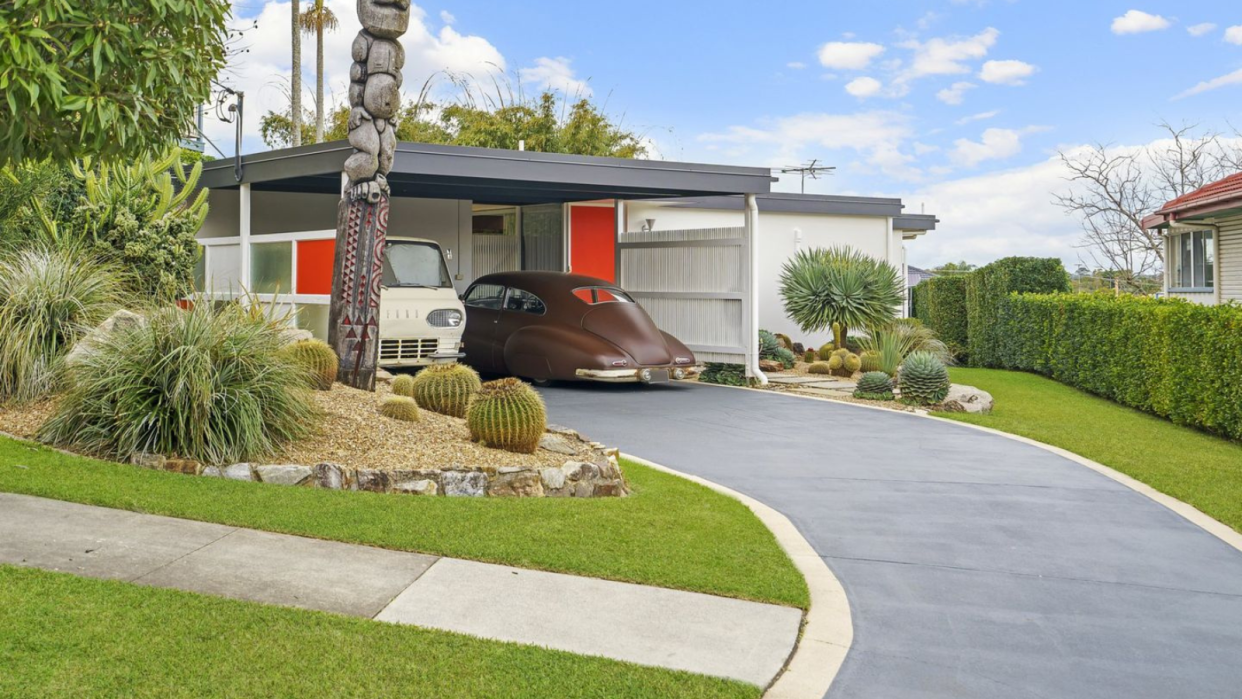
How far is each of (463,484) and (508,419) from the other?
0.97m

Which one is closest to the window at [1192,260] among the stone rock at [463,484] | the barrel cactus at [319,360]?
the barrel cactus at [319,360]

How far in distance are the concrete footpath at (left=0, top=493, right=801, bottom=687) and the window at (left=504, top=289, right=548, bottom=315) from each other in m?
9.68

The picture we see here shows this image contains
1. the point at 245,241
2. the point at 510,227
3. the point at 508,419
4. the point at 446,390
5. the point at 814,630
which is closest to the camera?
the point at 814,630

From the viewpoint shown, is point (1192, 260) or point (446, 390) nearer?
point (446, 390)

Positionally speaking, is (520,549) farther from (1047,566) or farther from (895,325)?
(895,325)

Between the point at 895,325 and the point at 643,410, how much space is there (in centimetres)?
958

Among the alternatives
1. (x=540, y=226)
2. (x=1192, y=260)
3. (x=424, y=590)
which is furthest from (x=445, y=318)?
(x=1192, y=260)

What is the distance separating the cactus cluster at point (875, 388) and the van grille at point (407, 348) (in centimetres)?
615

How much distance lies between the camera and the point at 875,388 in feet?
51.9

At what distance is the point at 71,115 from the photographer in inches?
254

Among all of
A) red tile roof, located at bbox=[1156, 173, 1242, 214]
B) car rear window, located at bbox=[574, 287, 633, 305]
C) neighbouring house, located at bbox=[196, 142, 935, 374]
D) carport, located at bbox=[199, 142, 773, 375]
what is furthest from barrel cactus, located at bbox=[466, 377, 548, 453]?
red tile roof, located at bbox=[1156, 173, 1242, 214]

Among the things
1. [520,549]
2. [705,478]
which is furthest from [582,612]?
[705,478]

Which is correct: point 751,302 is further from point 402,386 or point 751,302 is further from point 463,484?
point 463,484

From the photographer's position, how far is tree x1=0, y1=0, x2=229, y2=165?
18.8 ft
